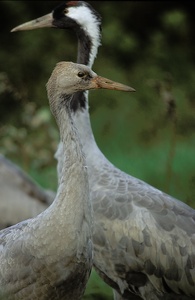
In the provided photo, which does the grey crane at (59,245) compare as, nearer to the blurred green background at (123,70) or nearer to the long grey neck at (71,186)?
the long grey neck at (71,186)

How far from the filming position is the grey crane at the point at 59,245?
3.93 meters

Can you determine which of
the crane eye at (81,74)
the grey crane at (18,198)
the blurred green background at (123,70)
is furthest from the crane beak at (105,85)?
the blurred green background at (123,70)

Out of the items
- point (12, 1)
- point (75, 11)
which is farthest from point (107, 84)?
point (12, 1)

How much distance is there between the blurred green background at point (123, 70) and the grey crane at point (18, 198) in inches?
80.2

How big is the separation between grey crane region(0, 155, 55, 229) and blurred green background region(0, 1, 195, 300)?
2038 mm

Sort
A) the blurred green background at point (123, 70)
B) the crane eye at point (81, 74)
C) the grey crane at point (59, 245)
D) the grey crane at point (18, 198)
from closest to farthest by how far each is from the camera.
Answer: the grey crane at point (59, 245) < the crane eye at point (81, 74) < the grey crane at point (18, 198) < the blurred green background at point (123, 70)

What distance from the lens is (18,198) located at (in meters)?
5.92

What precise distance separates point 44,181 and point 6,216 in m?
1.56

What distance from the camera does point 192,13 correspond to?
37.4ft

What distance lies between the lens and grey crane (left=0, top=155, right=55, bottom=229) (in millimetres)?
5875

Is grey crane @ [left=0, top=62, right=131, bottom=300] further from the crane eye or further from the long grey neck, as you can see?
the crane eye

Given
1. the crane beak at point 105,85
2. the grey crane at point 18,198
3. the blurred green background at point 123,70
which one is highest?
the crane beak at point 105,85

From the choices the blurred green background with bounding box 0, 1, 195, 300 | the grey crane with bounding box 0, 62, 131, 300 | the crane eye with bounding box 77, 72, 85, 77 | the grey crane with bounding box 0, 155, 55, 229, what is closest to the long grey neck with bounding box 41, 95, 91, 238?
the grey crane with bounding box 0, 62, 131, 300

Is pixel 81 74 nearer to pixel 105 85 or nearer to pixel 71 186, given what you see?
pixel 105 85
